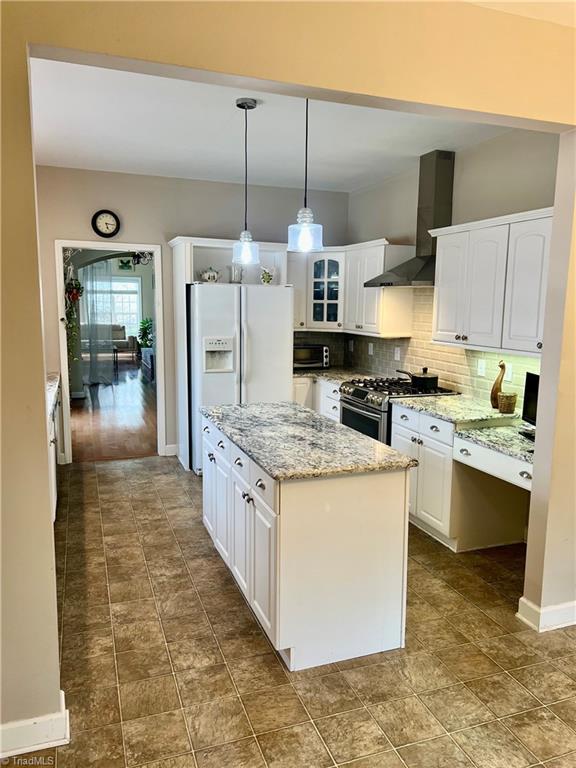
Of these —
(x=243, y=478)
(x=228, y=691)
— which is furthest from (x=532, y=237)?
(x=228, y=691)

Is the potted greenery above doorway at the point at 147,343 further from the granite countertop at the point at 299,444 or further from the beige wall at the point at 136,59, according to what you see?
the beige wall at the point at 136,59

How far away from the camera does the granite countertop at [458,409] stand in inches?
140

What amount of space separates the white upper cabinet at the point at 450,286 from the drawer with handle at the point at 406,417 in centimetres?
63

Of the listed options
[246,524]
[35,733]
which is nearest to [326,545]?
[246,524]

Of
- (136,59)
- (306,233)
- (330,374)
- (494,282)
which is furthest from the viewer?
(330,374)

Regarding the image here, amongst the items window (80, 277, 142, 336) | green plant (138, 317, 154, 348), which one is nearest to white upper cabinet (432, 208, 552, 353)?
green plant (138, 317, 154, 348)

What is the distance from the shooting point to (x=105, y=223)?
5.25 m

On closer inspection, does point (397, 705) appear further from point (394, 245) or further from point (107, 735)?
point (394, 245)

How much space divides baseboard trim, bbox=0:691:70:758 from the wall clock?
13.9ft

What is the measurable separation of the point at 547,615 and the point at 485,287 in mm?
2048

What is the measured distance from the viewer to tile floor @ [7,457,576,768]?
200cm

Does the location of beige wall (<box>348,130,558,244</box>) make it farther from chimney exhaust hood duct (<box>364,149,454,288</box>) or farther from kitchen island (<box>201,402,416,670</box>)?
kitchen island (<box>201,402,416,670</box>)

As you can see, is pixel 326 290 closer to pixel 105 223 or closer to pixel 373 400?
pixel 373 400

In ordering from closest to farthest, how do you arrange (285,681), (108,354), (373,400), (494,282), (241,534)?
(285,681) → (241,534) → (494,282) → (373,400) → (108,354)
